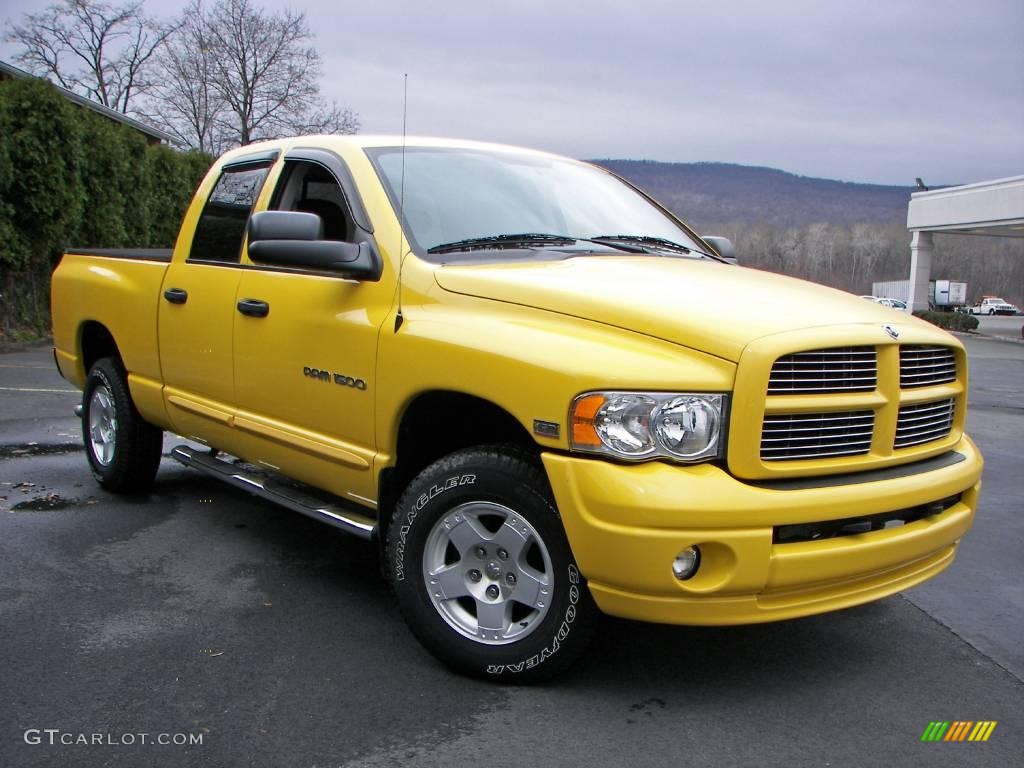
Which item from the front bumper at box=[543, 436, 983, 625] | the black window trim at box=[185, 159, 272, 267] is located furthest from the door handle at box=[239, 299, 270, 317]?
the front bumper at box=[543, 436, 983, 625]

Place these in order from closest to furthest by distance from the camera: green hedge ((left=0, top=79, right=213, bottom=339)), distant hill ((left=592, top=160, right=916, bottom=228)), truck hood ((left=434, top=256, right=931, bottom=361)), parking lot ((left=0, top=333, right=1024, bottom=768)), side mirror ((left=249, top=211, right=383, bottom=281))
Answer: parking lot ((left=0, top=333, right=1024, bottom=768)) < truck hood ((left=434, top=256, right=931, bottom=361)) < side mirror ((left=249, top=211, right=383, bottom=281)) < green hedge ((left=0, top=79, right=213, bottom=339)) < distant hill ((left=592, top=160, right=916, bottom=228))

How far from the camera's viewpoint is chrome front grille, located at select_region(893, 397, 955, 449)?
323 cm

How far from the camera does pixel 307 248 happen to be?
359 centimetres

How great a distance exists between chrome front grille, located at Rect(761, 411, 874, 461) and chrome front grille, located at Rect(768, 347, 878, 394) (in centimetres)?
8

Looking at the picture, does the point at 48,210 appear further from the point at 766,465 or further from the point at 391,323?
the point at 766,465

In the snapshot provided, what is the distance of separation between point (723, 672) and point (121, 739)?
2005 mm

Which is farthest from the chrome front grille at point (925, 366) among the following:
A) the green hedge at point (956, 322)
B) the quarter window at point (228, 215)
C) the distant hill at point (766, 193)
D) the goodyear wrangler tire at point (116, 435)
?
the distant hill at point (766, 193)

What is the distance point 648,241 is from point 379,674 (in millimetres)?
2219

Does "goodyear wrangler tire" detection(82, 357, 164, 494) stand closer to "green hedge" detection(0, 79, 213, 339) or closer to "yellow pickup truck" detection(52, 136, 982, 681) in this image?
"yellow pickup truck" detection(52, 136, 982, 681)

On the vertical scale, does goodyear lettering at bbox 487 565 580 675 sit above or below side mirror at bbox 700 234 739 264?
below

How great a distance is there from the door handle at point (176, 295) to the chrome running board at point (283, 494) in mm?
803

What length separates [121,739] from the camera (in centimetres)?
280

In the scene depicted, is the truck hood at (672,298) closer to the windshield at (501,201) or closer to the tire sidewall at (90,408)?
the windshield at (501,201)

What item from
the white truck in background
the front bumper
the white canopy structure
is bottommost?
the white truck in background
